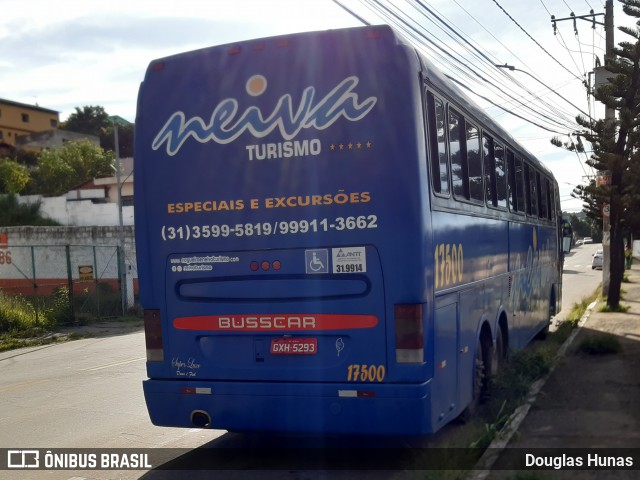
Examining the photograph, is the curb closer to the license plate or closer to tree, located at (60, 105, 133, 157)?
the license plate

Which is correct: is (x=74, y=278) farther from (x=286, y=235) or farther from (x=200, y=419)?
(x=286, y=235)

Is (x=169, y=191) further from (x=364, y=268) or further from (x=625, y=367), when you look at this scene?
(x=625, y=367)

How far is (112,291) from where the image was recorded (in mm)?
27078

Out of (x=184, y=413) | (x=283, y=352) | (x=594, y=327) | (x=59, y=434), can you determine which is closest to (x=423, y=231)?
(x=283, y=352)

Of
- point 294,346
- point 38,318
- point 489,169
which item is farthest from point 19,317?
point 294,346

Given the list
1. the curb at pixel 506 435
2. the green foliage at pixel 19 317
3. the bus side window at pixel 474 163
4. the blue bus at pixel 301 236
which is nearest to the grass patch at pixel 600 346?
the curb at pixel 506 435

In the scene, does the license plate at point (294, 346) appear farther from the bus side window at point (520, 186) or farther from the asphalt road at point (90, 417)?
the bus side window at point (520, 186)

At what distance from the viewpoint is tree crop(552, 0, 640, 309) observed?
15852mm

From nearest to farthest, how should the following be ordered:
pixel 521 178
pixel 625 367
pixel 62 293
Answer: pixel 625 367
pixel 521 178
pixel 62 293

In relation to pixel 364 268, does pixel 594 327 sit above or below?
below

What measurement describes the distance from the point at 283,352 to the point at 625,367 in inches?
246

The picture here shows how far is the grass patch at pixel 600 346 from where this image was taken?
1188cm

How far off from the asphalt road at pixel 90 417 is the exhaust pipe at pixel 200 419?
434 millimetres

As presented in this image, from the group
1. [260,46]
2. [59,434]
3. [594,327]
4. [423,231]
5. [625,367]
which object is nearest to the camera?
[423,231]
